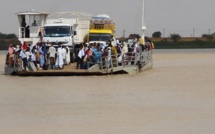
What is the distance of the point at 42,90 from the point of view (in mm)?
22688

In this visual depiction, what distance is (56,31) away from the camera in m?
31.7

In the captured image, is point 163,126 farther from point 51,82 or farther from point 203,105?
point 51,82

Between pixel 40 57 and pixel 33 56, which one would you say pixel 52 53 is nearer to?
pixel 40 57

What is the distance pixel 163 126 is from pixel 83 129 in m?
1.63

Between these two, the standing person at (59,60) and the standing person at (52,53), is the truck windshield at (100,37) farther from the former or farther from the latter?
the standing person at (52,53)

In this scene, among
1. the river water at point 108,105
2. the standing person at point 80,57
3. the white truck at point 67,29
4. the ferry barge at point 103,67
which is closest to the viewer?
the river water at point 108,105

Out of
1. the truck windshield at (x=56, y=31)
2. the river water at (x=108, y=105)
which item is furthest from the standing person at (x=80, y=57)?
the truck windshield at (x=56, y=31)

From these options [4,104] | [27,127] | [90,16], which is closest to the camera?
[27,127]

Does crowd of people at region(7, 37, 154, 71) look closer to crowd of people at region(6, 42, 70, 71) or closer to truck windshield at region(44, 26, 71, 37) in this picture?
crowd of people at region(6, 42, 70, 71)

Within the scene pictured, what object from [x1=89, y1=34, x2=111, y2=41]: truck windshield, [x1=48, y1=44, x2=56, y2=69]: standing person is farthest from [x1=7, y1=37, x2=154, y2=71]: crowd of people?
[x1=89, y1=34, x2=111, y2=41]: truck windshield

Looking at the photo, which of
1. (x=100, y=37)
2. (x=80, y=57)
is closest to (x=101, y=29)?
(x=100, y=37)

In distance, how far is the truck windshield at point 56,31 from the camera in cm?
3161

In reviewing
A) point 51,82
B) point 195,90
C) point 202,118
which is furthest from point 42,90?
point 202,118

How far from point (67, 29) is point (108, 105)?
14527mm
